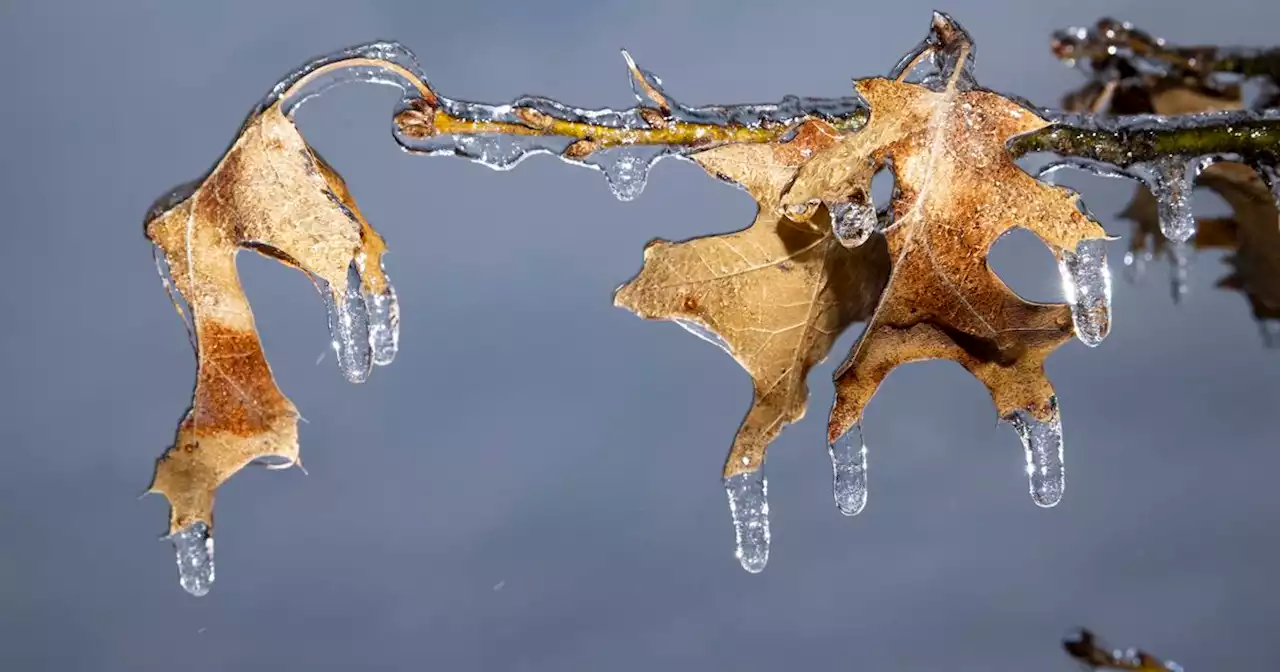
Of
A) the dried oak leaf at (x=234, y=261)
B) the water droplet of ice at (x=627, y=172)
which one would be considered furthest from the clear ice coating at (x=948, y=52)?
the dried oak leaf at (x=234, y=261)

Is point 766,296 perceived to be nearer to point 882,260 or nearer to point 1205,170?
point 882,260

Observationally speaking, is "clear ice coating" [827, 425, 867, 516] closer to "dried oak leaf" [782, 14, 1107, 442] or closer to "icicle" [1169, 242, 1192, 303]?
"dried oak leaf" [782, 14, 1107, 442]

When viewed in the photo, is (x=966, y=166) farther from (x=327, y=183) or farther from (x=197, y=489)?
(x=197, y=489)

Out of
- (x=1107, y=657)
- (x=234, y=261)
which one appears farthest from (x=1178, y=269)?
(x=234, y=261)

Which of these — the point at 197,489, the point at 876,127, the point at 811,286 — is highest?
the point at 876,127

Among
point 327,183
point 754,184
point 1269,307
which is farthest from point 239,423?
point 1269,307

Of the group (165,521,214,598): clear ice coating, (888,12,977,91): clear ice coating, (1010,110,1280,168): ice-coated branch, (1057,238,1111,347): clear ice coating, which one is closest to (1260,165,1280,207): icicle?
(1010,110,1280,168): ice-coated branch
